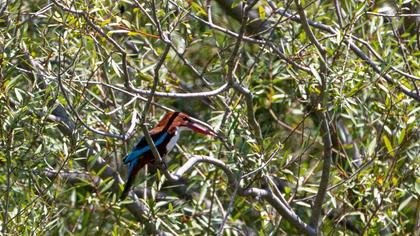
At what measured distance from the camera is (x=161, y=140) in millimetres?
4840

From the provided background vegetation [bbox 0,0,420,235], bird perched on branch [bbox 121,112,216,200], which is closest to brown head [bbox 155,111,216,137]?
bird perched on branch [bbox 121,112,216,200]

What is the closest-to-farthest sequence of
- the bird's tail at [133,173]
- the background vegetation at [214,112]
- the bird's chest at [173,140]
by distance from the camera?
1. the background vegetation at [214,112]
2. the bird's tail at [133,173]
3. the bird's chest at [173,140]

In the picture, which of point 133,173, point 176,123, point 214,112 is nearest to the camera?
point 214,112

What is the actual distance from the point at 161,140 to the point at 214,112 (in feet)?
1.52

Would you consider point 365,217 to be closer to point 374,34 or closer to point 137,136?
point 374,34

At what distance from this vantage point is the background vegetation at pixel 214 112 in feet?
12.5

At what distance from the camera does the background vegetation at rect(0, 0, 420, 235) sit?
3.82 metres

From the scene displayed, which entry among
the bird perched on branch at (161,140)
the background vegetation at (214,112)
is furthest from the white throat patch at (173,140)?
the background vegetation at (214,112)

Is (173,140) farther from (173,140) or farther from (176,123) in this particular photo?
(176,123)

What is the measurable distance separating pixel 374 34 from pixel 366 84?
1091 millimetres

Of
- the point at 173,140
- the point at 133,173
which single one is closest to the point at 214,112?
the point at 173,140

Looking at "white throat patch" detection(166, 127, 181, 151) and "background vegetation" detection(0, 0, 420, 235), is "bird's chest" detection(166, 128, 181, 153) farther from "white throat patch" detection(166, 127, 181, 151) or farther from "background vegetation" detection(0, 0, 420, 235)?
"background vegetation" detection(0, 0, 420, 235)

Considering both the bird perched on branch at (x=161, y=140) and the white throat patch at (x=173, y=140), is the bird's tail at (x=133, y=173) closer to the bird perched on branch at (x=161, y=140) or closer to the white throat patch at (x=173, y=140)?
the bird perched on branch at (x=161, y=140)

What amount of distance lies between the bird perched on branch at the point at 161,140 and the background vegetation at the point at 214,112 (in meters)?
0.09
